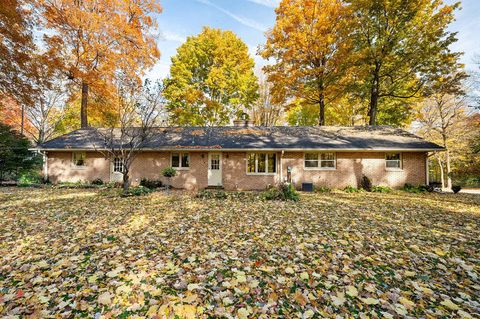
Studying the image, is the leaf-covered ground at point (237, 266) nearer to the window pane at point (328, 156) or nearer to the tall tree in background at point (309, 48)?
the window pane at point (328, 156)

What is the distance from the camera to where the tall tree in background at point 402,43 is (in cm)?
1373

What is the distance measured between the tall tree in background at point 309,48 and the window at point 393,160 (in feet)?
21.0

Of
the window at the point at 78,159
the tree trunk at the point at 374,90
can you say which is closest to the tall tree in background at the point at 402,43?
the tree trunk at the point at 374,90

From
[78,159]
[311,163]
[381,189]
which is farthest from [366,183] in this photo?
[78,159]

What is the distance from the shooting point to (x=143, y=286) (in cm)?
271

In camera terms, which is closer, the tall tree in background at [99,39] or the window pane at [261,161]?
the window pane at [261,161]

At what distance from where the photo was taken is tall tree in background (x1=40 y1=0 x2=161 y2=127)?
14680 millimetres

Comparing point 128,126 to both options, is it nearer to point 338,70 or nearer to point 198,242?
point 198,242

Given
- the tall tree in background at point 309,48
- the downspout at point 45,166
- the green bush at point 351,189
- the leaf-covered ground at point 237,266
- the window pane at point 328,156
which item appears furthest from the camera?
the tall tree in background at point 309,48

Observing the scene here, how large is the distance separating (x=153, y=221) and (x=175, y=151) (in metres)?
7.99

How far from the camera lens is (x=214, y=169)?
1301cm

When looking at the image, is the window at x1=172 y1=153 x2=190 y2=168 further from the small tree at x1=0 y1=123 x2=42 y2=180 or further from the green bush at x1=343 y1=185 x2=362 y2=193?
the small tree at x1=0 y1=123 x2=42 y2=180

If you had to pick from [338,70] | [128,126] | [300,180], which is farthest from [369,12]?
[128,126]

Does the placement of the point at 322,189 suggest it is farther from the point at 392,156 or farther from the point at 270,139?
the point at 392,156
